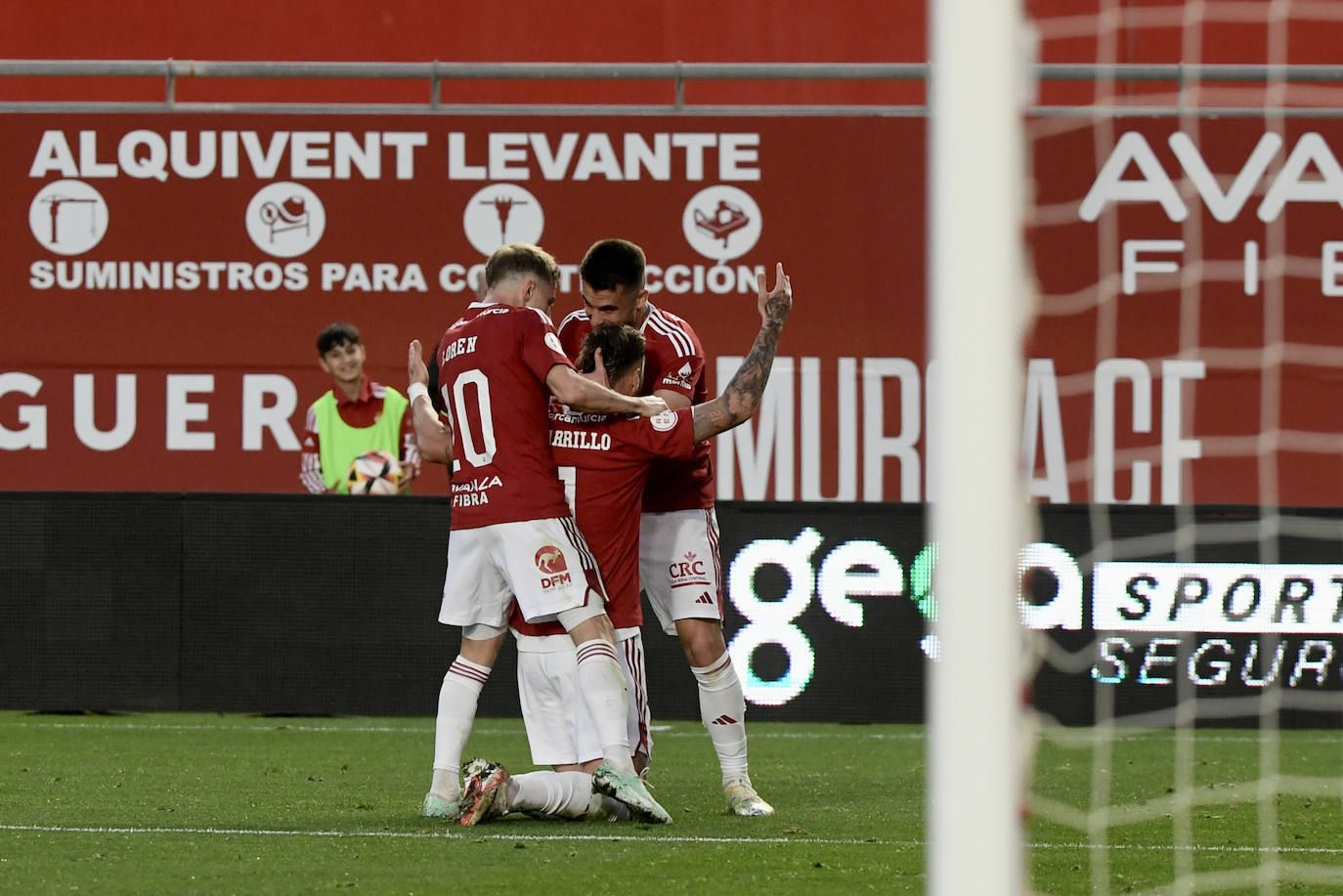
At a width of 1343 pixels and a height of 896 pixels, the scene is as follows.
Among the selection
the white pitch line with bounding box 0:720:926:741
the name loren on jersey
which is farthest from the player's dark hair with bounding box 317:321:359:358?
the white pitch line with bounding box 0:720:926:741

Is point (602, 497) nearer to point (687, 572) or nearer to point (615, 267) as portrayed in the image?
point (687, 572)

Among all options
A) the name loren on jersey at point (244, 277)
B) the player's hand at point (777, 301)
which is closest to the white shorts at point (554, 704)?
the player's hand at point (777, 301)

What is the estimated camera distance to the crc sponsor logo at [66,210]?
36.6 feet

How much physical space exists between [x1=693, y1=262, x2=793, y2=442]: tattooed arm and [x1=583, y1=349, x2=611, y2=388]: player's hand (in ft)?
0.92

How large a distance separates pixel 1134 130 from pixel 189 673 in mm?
5618

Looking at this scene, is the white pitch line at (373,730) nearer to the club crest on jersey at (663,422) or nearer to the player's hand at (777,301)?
the club crest on jersey at (663,422)

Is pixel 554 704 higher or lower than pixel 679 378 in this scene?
lower

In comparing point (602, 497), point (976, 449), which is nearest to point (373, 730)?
point (602, 497)

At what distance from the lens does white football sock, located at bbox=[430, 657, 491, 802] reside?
588cm

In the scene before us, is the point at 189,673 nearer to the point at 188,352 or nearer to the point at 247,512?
the point at 247,512

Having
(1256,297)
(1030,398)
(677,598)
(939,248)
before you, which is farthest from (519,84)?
(939,248)

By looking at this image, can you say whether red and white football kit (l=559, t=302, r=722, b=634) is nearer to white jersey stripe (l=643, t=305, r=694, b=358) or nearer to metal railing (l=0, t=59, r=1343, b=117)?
white jersey stripe (l=643, t=305, r=694, b=358)

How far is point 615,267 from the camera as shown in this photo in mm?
6102

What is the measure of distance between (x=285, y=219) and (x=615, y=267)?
548 cm
